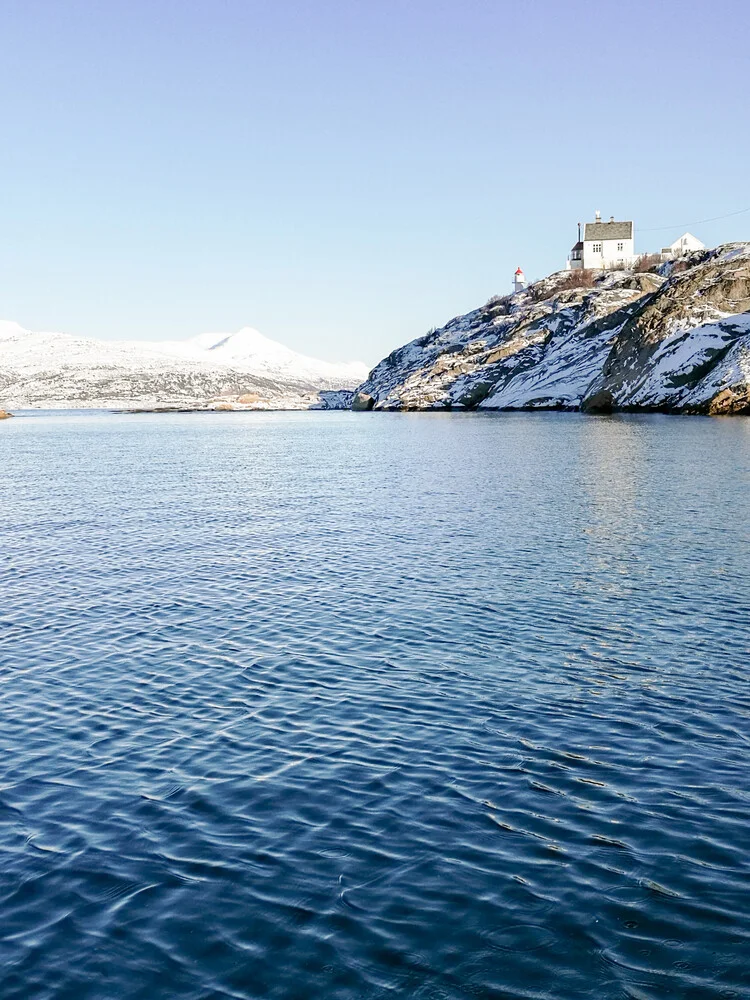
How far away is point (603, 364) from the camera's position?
16325cm

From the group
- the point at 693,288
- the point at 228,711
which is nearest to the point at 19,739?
the point at 228,711

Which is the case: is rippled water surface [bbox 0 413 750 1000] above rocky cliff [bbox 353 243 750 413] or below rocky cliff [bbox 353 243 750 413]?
below

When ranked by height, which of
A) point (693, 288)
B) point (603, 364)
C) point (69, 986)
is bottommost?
point (69, 986)

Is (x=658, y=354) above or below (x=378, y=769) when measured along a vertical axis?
above

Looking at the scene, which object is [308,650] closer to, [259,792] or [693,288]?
[259,792]

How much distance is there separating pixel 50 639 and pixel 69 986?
1487 centimetres

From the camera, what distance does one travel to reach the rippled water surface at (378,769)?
1005 centimetres

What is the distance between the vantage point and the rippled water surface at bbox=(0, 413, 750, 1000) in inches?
396

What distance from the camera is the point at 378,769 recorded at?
15.0 m

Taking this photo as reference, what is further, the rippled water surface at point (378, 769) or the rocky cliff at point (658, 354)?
the rocky cliff at point (658, 354)

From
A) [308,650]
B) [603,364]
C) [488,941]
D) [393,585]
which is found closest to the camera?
[488,941]

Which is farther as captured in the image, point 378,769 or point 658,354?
point 658,354

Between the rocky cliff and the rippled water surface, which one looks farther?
the rocky cliff

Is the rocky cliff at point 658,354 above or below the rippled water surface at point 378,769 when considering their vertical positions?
above
